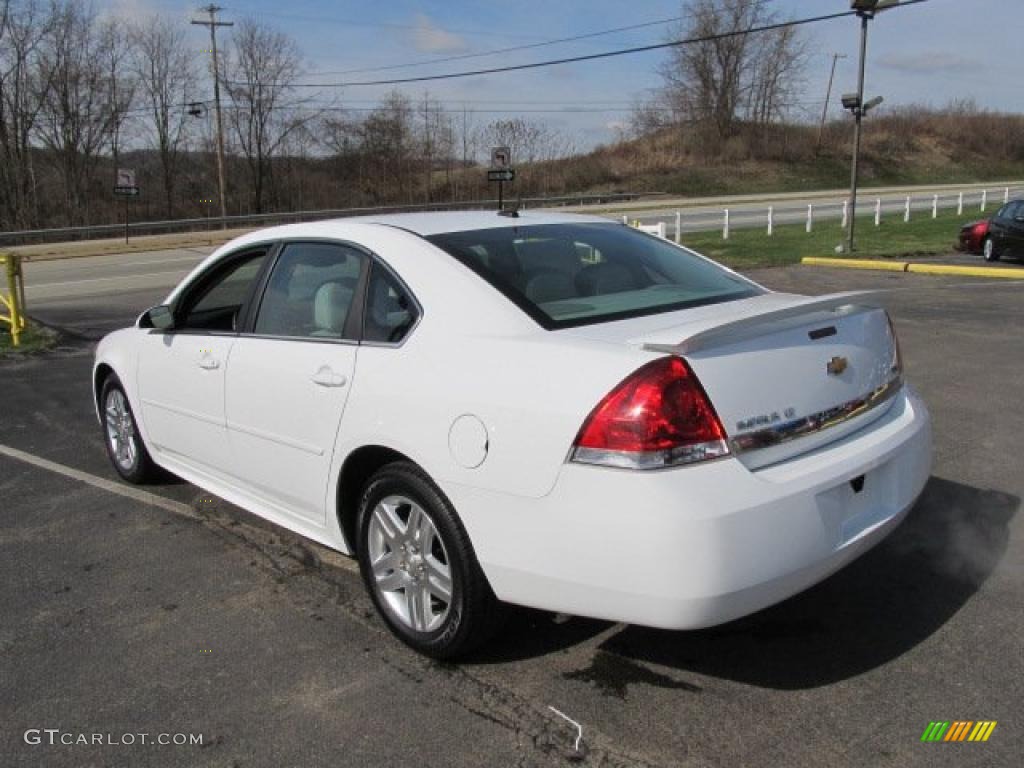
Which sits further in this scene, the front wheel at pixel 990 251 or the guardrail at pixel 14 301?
the front wheel at pixel 990 251

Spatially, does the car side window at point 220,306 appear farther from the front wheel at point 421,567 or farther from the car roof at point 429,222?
the front wheel at point 421,567

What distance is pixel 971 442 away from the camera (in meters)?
5.57

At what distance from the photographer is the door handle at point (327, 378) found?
3378 millimetres

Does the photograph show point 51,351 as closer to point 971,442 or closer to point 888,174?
point 971,442

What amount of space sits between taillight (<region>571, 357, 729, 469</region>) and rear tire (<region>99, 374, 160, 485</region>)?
3342 millimetres

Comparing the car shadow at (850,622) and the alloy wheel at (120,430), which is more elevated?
the alloy wheel at (120,430)

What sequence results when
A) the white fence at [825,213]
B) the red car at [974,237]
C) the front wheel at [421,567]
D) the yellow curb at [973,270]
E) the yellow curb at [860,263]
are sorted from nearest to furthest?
the front wheel at [421,567] → the yellow curb at [973,270] → the yellow curb at [860,263] → the red car at [974,237] → the white fence at [825,213]

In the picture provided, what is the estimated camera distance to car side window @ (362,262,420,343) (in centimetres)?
329

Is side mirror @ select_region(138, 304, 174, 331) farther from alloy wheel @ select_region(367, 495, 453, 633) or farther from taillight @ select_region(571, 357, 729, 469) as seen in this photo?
taillight @ select_region(571, 357, 729, 469)

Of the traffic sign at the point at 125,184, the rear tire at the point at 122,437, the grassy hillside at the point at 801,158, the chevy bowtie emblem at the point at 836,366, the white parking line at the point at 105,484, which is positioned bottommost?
the white parking line at the point at 105,484

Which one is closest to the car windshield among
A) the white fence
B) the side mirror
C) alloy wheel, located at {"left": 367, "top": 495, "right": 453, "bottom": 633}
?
alloy wheel, located at {"left": 367, "top": 495, "right": 453, "bottom": 633}

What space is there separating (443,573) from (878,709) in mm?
1455

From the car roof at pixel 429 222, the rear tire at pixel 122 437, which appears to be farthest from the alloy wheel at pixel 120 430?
the car roof at pixel 429 222

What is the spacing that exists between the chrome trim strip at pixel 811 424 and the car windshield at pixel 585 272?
27.2 inches
